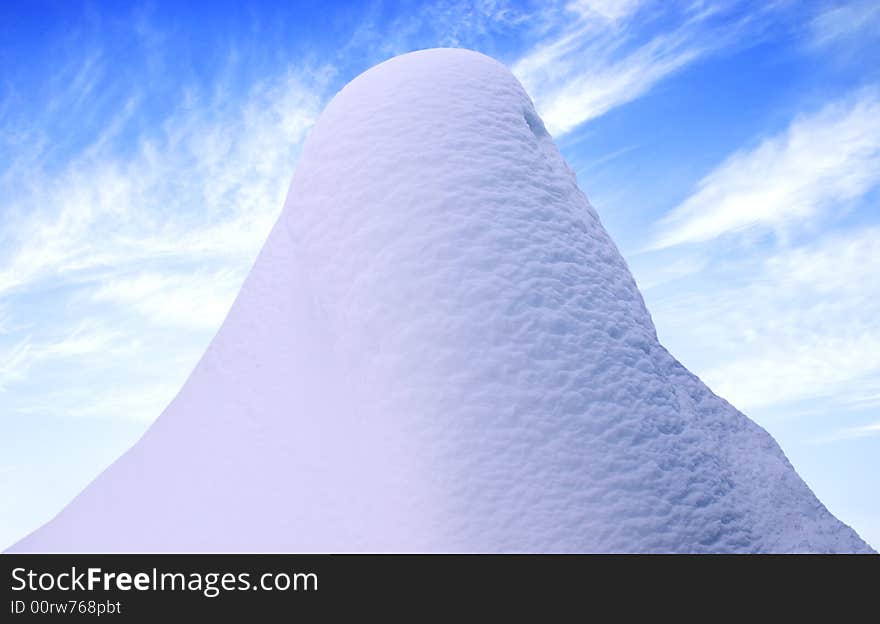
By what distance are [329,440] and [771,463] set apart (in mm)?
3286

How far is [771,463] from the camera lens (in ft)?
17.2

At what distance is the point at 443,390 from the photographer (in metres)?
4.12

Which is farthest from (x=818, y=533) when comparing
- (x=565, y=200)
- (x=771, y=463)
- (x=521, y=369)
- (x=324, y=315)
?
(x=324, y=315)

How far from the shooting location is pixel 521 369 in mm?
4164

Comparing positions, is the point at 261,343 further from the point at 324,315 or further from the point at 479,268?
the point at 479,268

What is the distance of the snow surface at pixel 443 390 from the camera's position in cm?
391

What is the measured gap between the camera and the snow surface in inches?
154
